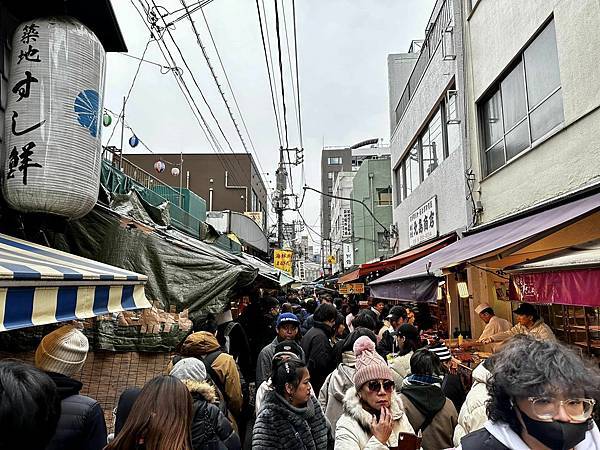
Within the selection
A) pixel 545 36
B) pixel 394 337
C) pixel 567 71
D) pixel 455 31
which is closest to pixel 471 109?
pixel 455 31

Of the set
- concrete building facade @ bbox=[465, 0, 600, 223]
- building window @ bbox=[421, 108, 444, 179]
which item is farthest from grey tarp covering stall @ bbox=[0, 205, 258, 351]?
building window @ bbox=[421, 108, 444, 179]

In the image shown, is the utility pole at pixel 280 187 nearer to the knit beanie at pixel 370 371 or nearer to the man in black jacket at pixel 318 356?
the man in black jacket at pixel 318 356

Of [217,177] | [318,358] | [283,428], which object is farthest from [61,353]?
[217,177]

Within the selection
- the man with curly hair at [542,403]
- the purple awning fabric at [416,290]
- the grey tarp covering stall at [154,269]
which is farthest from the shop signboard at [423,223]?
the man with curly hair at [542,403]

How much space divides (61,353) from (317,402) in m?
1.96

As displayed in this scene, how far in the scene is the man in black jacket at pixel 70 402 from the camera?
2471 millimetres

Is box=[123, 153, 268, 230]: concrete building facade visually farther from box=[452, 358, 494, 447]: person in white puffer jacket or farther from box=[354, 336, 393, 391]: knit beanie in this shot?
box=[452, 358, 494, 447]: person in white puffer jacket

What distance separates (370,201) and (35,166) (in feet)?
90.8

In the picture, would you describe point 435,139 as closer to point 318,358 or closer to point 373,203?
point 318,358

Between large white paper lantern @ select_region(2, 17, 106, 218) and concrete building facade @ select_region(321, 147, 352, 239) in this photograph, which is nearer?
large white paper lantern @ select_region(2, 17, 106, 218)

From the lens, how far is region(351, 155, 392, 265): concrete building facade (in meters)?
30.6

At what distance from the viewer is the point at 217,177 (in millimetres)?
39250

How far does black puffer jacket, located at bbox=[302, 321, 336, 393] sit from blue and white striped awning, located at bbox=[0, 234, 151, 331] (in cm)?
250

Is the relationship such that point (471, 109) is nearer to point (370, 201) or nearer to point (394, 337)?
point (394, 337)
